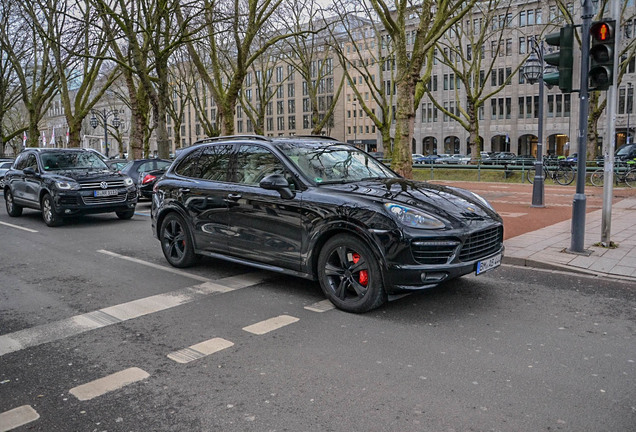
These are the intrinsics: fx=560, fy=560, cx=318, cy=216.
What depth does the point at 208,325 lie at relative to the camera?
5266 millimetres

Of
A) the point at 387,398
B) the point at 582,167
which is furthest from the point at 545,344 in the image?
the point at 582,167

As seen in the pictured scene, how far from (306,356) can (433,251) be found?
161 centimetres

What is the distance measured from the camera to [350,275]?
5547mm

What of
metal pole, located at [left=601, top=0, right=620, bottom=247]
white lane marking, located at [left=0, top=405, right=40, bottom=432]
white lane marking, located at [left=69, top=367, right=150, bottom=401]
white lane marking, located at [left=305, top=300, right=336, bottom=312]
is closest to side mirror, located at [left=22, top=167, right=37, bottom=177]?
white lane marking, located at [left=305, top=300, right=336, bottom=312]

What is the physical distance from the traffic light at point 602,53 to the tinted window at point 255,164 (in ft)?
15.9

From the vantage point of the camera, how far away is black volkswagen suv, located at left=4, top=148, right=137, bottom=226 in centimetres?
1247

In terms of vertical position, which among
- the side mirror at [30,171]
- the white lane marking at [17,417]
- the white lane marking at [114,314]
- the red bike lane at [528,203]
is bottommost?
the white lane marking at [17,417]

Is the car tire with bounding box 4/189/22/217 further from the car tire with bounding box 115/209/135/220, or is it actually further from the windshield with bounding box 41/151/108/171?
the car tire with bounding box 115/209/135/220

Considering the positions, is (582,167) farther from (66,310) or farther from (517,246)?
(66,310)

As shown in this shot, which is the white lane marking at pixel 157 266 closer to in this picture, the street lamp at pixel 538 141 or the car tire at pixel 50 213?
the car tire at pixel 50 213

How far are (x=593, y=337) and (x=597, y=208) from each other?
10917 millimetres

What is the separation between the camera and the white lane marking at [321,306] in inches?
224

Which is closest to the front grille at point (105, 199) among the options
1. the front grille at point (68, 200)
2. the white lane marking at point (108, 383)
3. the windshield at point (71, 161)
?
the front grille at point (68, 200)

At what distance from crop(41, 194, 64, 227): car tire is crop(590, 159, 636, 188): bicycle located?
18.9 metres
